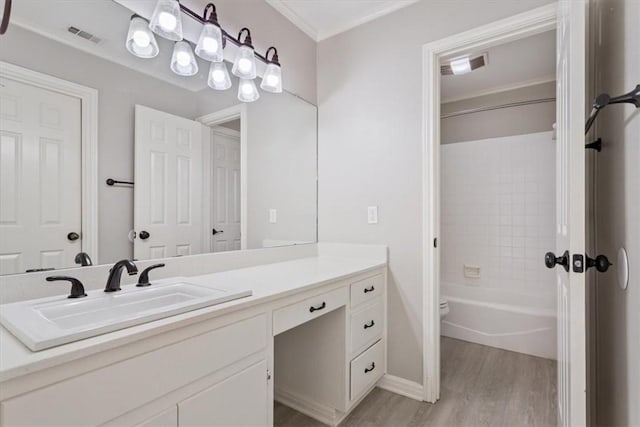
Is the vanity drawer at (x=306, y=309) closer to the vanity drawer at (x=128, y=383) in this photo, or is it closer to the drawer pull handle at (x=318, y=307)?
the drawer pull handle at (x=318, y=307)

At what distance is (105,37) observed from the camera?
1.28m

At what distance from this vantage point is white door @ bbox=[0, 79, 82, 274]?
41.0 inches

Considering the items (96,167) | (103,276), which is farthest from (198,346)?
(96,167)

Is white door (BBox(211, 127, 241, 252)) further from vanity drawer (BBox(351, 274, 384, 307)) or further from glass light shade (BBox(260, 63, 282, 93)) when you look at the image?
vanity drawer (BBox(351, 274, 384, 307))

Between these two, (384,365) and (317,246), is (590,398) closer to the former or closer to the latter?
(384,365)

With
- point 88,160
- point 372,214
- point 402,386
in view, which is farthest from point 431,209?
point 88,160

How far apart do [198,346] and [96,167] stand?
849 millimetres

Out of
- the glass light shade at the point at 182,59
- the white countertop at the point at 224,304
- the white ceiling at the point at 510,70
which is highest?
the white ceiling at the point at 510,70

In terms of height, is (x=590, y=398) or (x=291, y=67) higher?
(x=291, y=67)

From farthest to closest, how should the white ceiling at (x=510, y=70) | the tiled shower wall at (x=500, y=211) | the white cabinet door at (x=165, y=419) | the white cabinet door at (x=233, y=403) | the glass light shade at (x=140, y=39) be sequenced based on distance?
the tiled shower wall at (x=500, y=211) → the white ceiling at (x=510, y=70) → the glass light shade at (x=140, y=39) → the white cabinet door at (x=233, y=403) → the white cabinet door at (x=165, y=419)

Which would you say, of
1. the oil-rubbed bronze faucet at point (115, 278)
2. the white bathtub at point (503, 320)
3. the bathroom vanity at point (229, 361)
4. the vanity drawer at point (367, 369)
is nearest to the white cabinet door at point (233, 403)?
the bathroom vanity at point (229, 361)

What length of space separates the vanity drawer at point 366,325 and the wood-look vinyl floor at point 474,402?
1.25 ft

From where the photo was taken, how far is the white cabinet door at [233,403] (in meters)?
0.92

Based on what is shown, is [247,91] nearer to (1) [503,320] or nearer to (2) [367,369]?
(2) [367,369]
